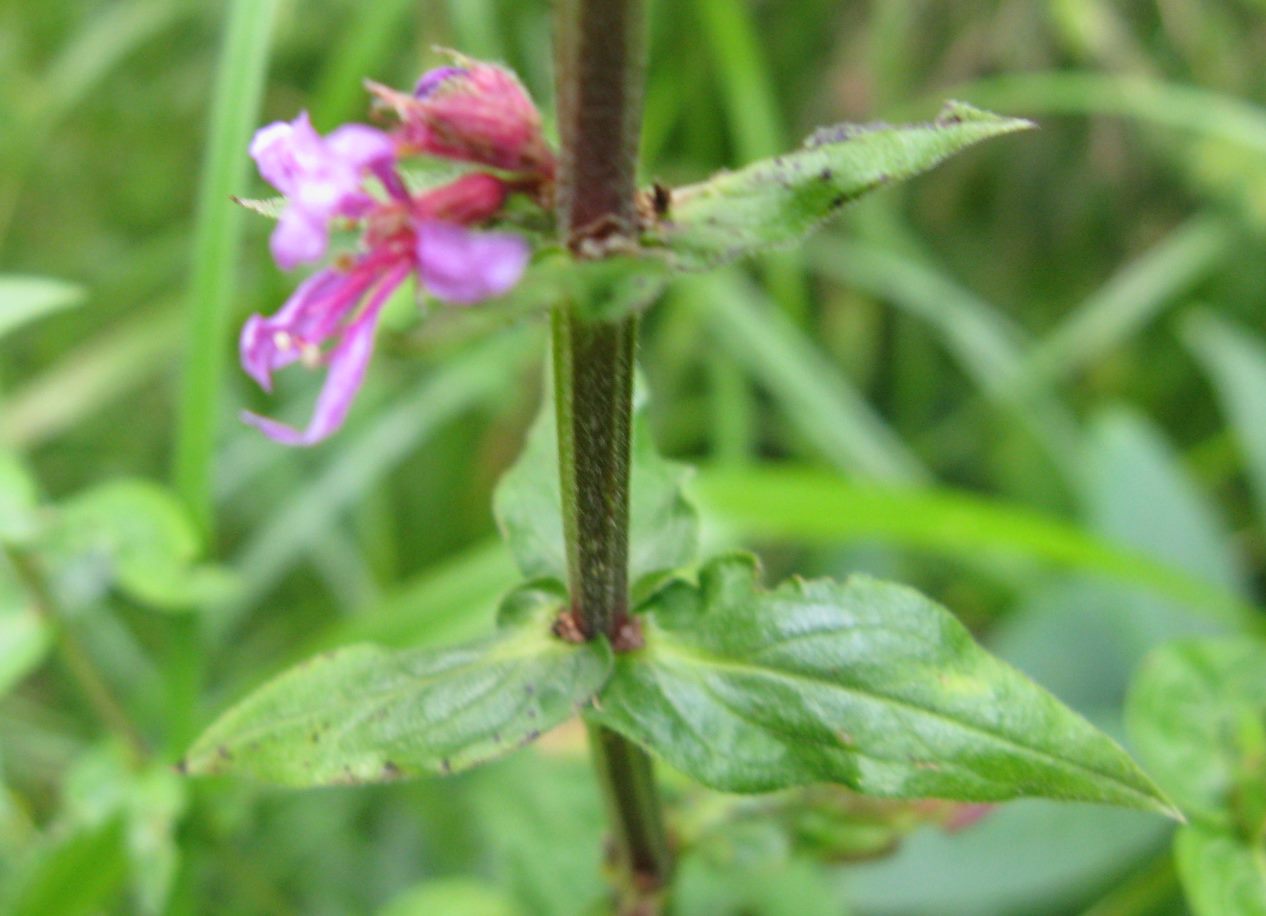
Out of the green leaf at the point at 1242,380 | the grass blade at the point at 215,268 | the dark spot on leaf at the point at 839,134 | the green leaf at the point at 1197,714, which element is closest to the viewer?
the dark spot on leaf at the point at 839,134

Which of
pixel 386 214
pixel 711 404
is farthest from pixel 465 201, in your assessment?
pixel 711 404

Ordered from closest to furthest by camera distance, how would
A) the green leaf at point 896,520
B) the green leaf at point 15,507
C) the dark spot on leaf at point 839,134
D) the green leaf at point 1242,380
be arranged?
the dark spot on leaf at point 839,134
the green leaf at point 15,507
the green leaf at point 896,520
the green leaf at point 1242,380

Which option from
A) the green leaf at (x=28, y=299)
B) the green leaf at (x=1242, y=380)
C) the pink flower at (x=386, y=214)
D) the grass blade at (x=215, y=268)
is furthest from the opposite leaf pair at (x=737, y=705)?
the green leaf at (x=1242, y=380)

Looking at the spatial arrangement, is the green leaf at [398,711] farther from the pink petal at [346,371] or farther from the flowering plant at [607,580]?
the pink petal at [346,371]

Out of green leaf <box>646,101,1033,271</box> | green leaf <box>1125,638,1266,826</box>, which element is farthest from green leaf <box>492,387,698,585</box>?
green leaf <box>1125,638,1266,826</box>

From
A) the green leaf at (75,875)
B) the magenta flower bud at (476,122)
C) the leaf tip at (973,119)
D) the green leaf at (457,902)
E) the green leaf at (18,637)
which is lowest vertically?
the green leaf at (457,902)

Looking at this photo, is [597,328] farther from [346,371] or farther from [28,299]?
[28,299]
